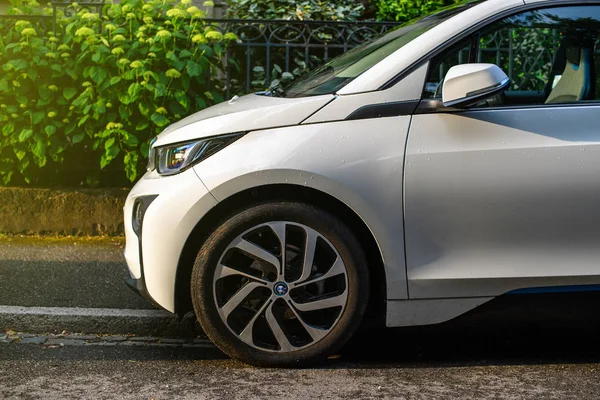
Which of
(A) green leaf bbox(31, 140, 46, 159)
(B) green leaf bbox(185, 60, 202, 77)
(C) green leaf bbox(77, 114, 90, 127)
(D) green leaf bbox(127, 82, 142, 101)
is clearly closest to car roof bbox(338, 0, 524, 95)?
(B) green leaf bbox(185, 60, 202, 77)

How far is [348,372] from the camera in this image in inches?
170

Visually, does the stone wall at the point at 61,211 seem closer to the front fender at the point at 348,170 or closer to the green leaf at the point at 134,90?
the green leaf at the point at 134,90

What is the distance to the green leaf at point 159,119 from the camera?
22.2 feet

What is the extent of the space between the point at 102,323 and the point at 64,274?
3.36 feet

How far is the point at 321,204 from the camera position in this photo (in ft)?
14.0

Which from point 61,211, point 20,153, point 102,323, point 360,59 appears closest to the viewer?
point 360,59

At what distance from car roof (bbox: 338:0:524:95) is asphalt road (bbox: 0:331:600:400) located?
1.29 meters

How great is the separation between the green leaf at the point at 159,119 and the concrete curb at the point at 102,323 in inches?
79.7

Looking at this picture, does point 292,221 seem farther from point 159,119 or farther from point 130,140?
point 130,140

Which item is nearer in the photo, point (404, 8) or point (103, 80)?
point (103, 80)

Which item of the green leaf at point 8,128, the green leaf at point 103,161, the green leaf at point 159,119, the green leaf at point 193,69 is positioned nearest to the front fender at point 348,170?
the green leaf at point 159,119

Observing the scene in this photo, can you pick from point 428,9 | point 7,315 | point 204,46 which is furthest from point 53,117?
point 428,9

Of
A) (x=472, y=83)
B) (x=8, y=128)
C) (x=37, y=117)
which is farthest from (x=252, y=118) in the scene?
(x=8, y=128)

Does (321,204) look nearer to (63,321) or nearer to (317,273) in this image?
(317,273)
